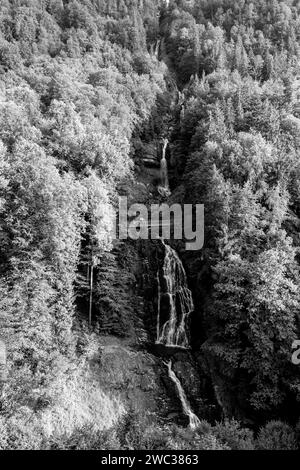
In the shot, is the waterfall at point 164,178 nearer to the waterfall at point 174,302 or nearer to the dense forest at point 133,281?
the dense forest at point 133,281

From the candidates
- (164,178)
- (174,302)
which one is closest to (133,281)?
(174,302)

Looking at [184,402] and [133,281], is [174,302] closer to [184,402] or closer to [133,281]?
[133,281]

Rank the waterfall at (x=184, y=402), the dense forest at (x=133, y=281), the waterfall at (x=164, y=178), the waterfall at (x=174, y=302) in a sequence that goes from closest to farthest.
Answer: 1. the dense forest at (x=133, y=281)
2. the waterfall at (x=184, y=402)
3. the waterfall at (x=174, y=302)
4. the waterfall at (x=164, y=178)

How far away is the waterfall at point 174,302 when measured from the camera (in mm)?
29250

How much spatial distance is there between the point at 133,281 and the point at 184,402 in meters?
9.79

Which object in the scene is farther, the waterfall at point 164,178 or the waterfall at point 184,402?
the waterfall at point 164,178

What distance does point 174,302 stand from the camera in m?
30.5

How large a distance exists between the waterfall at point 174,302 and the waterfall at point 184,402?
225 cm

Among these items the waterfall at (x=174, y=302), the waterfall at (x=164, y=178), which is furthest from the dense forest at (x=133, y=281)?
the waterfall at (x=164, y=178)

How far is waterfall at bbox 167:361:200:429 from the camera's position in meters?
24.5

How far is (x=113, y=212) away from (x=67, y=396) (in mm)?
15676

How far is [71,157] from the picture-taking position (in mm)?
34469
